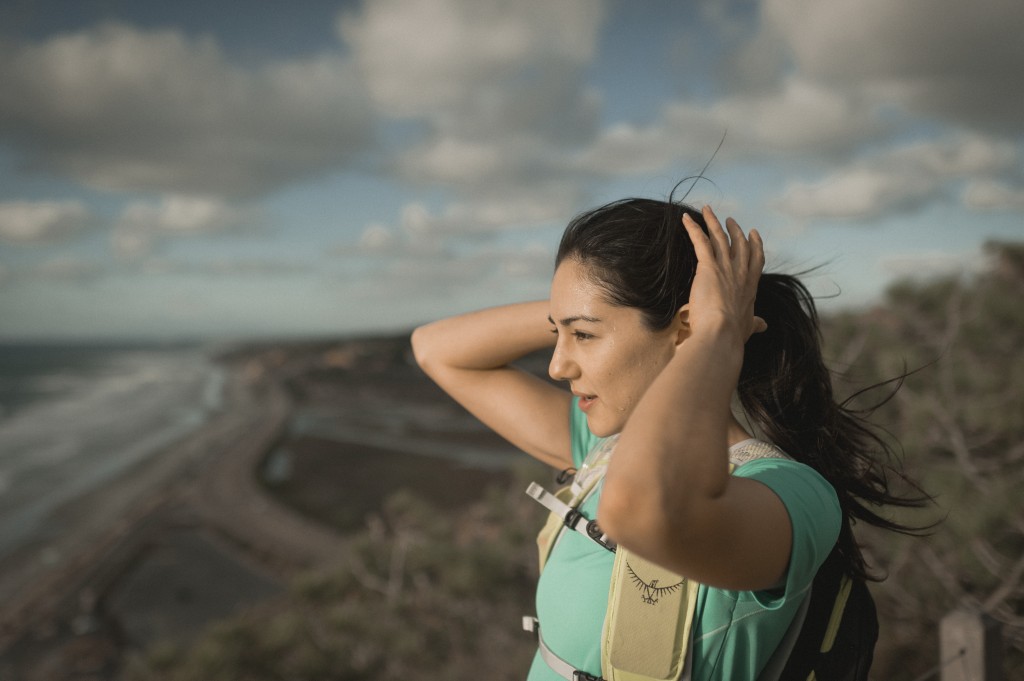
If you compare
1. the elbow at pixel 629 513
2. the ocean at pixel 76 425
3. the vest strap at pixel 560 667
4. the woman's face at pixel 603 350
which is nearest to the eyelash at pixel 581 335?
the woman's face at pixel 603 350

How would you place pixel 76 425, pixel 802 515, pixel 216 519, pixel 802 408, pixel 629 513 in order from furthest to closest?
pixel 76 425, pixel 216 519, pixel 802 408, pixel 802 515, pixel 629 513

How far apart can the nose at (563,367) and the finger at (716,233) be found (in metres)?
0.33

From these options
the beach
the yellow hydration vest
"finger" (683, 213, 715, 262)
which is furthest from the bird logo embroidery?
the beach

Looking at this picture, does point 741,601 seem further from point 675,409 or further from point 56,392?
point 56,392

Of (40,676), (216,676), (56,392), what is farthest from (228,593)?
(56,392)

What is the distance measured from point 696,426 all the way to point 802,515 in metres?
0.24

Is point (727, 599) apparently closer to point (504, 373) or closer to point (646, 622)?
point (646, 622)

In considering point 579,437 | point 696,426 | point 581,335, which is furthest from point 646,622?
point 579,437

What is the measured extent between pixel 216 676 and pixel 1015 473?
306 inches

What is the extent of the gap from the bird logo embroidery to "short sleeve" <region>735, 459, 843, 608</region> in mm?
127

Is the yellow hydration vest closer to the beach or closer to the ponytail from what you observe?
the ponytail

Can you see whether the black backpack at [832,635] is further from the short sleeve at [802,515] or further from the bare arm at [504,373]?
the bare arm at [504,373]

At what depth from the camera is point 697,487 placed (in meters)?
0.87

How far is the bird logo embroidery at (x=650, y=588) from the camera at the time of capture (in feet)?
3.57
